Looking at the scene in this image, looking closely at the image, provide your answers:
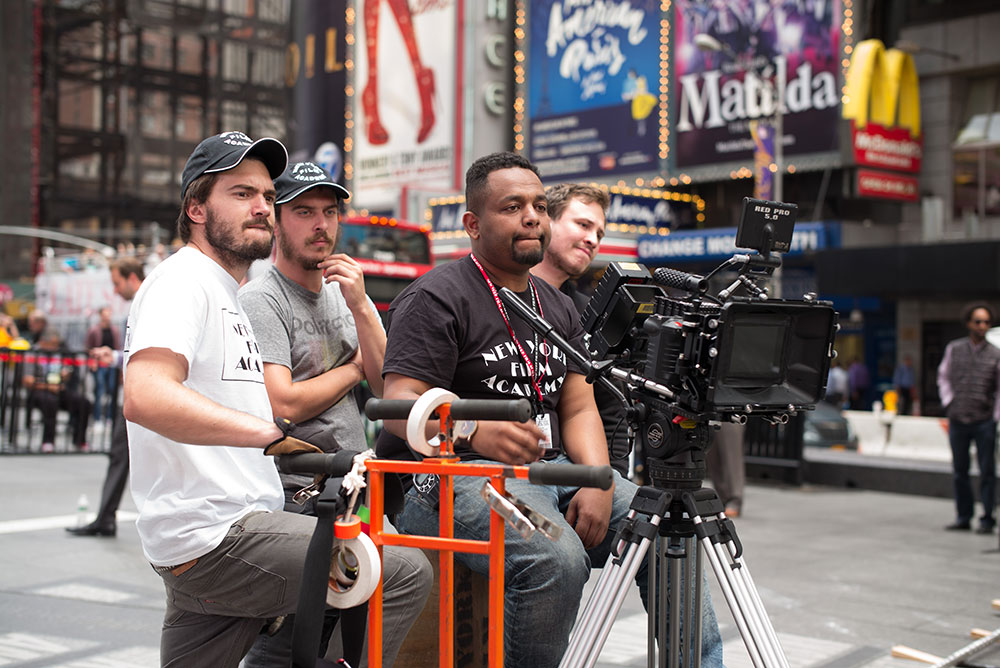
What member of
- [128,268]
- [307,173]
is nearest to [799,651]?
[307,173]

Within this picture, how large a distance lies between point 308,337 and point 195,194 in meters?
0.88

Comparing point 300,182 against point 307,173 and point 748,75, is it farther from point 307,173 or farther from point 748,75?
point 748,75

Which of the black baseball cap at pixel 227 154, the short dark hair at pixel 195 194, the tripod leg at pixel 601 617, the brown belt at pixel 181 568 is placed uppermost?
the black baseball cap at pixel 227 154

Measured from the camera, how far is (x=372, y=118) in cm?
3762

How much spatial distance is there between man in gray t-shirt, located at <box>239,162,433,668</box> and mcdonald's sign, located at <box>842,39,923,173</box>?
2010cm

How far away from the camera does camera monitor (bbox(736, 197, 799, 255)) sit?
3.19 meters

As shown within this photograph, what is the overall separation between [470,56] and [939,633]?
98.5 feet

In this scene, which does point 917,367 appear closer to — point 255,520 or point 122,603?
point 122,603

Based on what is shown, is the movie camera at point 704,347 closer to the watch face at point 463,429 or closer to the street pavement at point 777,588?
the watch face at point 463,429

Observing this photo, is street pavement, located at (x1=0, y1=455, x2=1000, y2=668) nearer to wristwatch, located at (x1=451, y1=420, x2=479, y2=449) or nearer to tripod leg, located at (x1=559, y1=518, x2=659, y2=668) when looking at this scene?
tripod leg, located at (x1=559, y1=518, x2=659, y2=668)

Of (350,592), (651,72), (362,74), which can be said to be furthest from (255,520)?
(362,74)

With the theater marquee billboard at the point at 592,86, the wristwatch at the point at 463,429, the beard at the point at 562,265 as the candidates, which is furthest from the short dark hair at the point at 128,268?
the theater marquee billboard at the point at 592,86

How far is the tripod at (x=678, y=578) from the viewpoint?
10.1 feet

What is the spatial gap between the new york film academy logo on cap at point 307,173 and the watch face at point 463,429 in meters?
1.49
